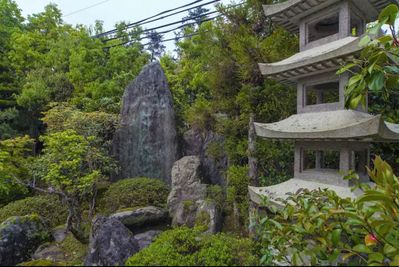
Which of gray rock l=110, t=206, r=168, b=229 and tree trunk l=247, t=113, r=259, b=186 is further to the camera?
gray rock l=110, t=206, r=168, b=229

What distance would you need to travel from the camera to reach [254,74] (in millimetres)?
6559

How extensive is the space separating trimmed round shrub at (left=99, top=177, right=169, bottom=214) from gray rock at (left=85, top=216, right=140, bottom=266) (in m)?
4.68

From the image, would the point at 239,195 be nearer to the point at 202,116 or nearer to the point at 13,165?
the point at 202,116

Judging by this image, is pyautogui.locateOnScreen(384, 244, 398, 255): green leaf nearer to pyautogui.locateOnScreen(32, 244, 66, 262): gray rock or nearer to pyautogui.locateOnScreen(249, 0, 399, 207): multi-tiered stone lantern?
pyautogui.locateOnScreen(249, 0, 399, 207): multi-tiered stone lantern

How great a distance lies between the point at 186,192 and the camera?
798 cm

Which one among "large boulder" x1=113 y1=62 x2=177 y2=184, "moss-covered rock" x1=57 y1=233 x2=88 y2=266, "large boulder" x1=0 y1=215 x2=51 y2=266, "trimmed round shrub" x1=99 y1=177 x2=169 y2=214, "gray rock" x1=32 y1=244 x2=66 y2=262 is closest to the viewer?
"large boulder" x1=0 y1=215 x2=51 y2=266

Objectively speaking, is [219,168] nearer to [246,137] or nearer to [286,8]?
[246,137]

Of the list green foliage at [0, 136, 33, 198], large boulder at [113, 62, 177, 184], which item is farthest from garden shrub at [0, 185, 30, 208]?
large boulder at [113, 62, 177, 184]

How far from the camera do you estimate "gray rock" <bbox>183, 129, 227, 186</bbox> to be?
351 inches

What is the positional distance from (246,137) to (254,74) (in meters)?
1.65

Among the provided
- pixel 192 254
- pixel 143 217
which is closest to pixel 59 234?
pixel 143 217

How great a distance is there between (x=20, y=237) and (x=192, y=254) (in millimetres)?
4517

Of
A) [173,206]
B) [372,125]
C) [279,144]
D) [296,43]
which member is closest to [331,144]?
[372,125]

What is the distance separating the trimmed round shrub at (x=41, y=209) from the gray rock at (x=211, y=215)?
4.18m
